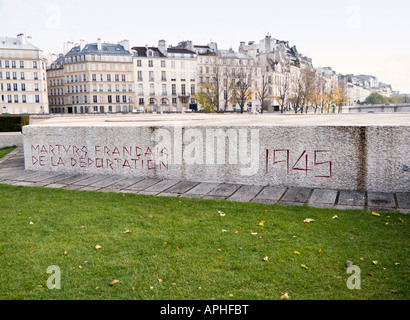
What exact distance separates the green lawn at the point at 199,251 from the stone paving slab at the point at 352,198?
56cm

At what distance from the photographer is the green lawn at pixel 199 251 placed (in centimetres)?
378

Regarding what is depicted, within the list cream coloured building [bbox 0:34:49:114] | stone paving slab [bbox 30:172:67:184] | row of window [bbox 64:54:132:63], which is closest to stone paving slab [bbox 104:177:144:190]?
stone paving slab [bbox 30:172:67:184]

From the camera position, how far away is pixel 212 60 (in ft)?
311

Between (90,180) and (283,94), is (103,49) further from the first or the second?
(90,180)

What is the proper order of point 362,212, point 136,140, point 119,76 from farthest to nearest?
point 119,76, point 136,140, point 362,212

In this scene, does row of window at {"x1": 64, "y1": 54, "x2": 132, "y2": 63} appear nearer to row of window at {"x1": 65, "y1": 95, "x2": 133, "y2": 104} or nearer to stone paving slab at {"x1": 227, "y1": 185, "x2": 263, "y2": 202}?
row of window at {"x1": 65, "y1": 95, "x2": 133, "y2": 104}

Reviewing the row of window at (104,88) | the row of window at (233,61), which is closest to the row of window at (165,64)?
the row of window at (233,61)

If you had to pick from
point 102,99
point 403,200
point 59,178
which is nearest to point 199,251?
point 403,200

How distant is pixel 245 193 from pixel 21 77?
94.2m

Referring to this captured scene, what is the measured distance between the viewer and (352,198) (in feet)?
23.0

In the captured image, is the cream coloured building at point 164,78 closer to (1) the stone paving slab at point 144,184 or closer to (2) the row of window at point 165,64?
(2) the row of window at point 165,64
